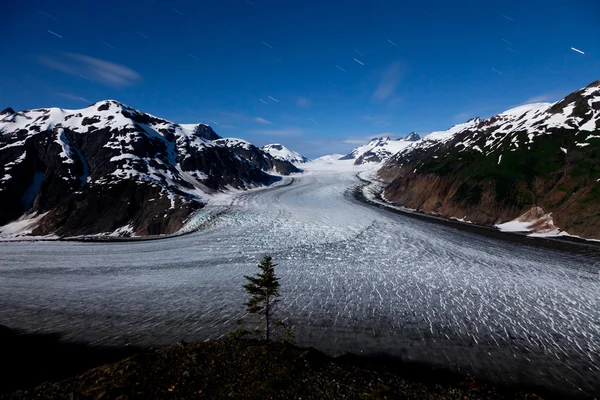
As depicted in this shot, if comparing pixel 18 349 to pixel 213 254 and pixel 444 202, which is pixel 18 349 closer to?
pixel 213 254

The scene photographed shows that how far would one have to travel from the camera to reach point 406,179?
101m

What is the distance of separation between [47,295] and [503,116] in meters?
163

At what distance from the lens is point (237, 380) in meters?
12.2

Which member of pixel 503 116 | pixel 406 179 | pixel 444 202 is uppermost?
pixel 503 116

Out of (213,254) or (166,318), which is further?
(213,254)

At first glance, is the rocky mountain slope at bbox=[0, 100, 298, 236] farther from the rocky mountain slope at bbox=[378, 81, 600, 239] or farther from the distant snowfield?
the rocky mountain slope at bbox=[378, 81, 600, 239]


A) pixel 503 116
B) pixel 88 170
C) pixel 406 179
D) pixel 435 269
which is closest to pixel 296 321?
pixel 435 269

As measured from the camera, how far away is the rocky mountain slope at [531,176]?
173 ft

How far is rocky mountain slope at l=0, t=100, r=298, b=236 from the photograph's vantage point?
79438mm

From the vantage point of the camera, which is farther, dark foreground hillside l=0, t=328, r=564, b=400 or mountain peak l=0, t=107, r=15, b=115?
mountain peak l=0, t=107, r=15, b=115

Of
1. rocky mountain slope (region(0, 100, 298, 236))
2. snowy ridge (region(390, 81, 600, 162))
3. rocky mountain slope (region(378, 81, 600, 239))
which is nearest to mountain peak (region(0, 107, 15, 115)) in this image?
rocky mountain slope (region(0, 100, 298, 236))

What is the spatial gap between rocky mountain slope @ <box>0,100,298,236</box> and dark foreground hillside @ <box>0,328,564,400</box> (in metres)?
61.9

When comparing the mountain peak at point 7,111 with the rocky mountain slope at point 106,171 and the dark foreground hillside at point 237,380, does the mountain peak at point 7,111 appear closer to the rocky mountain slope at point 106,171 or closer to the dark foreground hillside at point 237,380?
the rocky mountain slope at point 106,171

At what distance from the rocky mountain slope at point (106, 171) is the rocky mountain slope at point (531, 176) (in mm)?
67090
